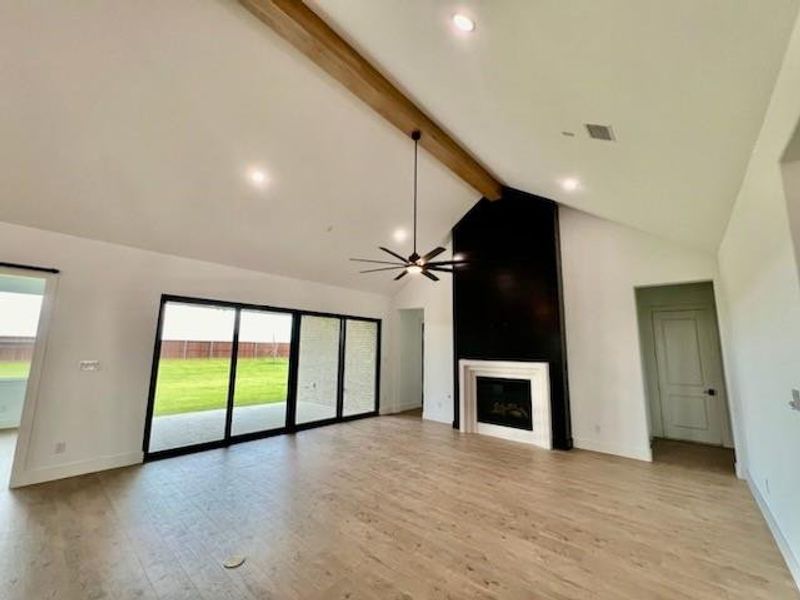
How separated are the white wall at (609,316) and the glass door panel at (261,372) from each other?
515 cm

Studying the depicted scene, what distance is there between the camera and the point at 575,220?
5.88 meters

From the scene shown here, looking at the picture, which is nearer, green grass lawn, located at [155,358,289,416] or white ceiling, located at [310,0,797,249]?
white ceiling, located at [310,0,797,249]

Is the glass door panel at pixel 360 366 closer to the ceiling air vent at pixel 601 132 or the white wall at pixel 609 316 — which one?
the white wall at pixel 609 316

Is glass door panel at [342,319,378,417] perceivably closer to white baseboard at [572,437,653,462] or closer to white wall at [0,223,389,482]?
white wall at [0,223,389,482]

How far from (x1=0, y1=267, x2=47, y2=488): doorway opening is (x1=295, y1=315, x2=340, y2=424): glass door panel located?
3727 millimetres

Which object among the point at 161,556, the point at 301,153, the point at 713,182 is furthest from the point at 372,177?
the point at 161,556

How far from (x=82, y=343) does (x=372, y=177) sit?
4470 millimetres

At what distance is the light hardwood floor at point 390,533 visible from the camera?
2.30 m

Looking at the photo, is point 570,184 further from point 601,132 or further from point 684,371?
point 684,371

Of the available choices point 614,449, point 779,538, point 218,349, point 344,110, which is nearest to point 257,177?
point 344,110

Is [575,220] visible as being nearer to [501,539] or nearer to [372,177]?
[372,177]

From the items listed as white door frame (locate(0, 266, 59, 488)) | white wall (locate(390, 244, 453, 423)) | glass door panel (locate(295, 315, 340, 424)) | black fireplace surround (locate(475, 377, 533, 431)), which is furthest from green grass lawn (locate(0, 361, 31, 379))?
black fireplace surround (locate(475, 377, 533, 431))

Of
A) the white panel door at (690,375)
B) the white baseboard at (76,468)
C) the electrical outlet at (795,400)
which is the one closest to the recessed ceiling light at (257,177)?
the white baseboard at (76,468)

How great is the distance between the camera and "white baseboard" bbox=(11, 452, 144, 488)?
3826 mm
